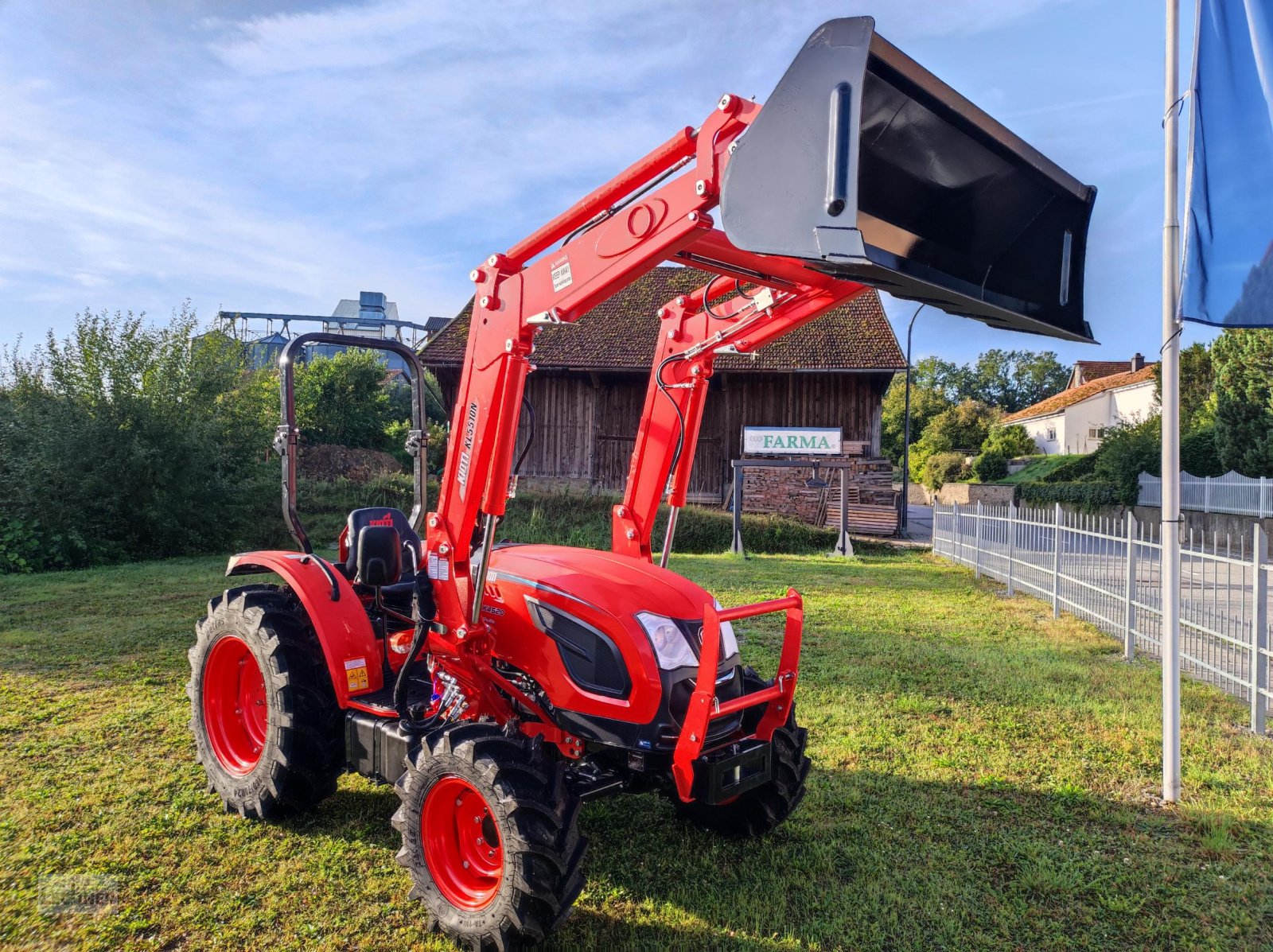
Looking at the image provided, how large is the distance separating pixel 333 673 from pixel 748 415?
17439 mm

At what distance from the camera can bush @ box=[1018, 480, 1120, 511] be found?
22781mm

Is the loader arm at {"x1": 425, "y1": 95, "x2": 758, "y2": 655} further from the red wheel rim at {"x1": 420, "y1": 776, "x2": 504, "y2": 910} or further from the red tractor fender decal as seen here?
the red wheel rim at {"x1": 420, "y1": 776, "x2": 504, "y2": 910}

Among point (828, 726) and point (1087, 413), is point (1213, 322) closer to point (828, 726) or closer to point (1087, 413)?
point (828, 726)

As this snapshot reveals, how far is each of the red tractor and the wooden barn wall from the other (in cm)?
1590

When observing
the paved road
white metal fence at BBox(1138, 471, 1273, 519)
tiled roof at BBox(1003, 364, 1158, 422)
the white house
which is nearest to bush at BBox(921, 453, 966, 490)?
the paved road

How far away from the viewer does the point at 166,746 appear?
4949 millimetres

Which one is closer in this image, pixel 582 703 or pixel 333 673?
pixel 582 703

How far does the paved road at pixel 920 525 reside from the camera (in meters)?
20.4

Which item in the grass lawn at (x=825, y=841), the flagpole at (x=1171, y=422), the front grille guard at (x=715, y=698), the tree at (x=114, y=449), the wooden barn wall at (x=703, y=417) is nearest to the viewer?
the front grille guard at (x=715, y=698)

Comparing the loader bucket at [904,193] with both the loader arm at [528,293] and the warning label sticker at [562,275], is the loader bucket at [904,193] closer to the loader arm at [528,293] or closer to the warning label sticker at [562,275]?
the loader arm at [528,293]

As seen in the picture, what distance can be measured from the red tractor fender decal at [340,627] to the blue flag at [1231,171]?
424 centimetres


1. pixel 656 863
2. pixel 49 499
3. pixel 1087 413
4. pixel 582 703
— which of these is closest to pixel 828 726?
pixel 656 863

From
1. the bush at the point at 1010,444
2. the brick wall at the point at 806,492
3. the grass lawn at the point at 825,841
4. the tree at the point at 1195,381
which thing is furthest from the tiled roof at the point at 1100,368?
the grass lawn at the point at 825,841

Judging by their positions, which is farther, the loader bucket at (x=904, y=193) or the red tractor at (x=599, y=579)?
the red tractor at (x=599, y=579)
